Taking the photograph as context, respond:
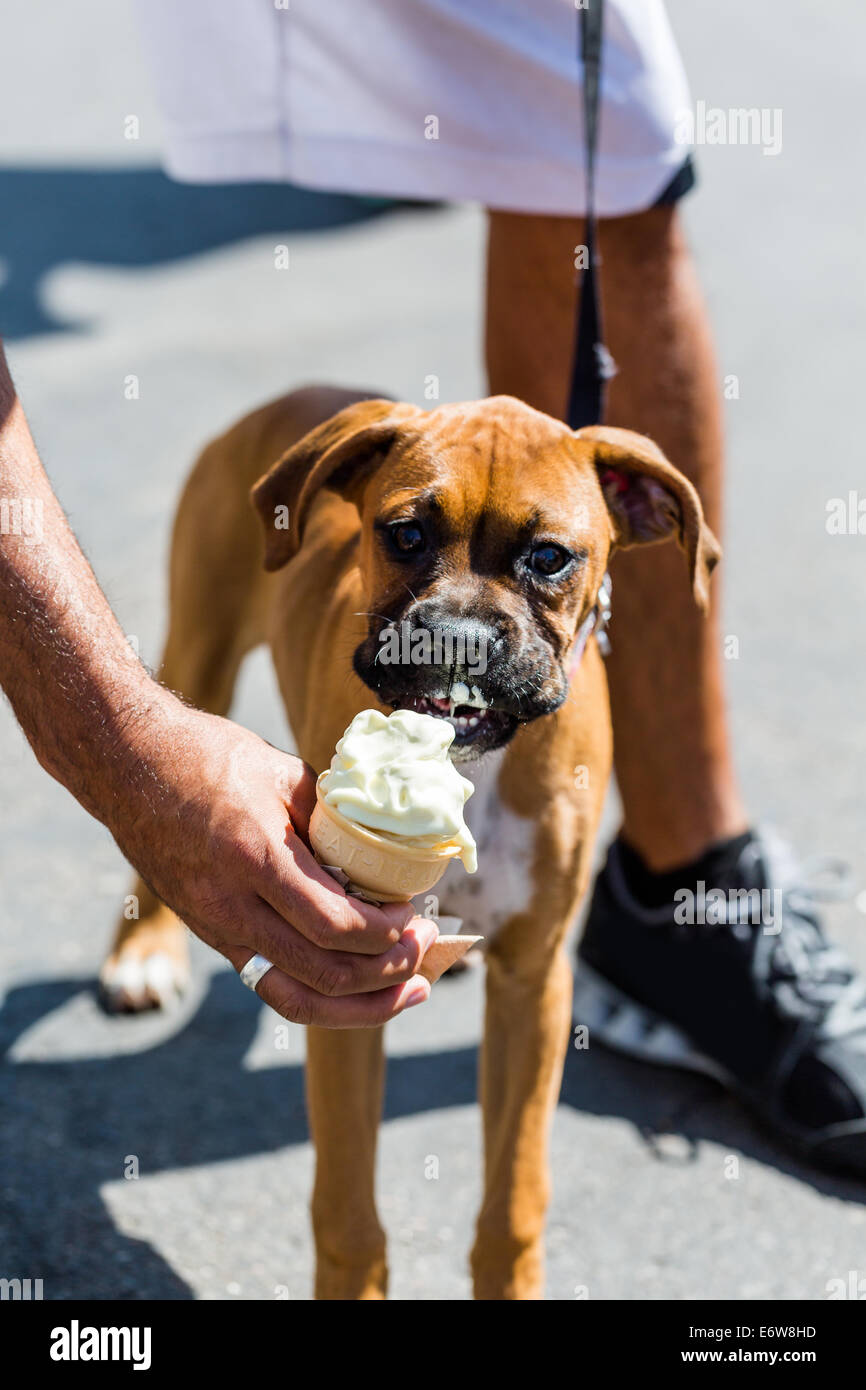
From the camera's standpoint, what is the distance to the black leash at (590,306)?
2801 mm

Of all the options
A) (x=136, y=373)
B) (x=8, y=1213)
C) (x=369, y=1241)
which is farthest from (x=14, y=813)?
(x=136, y=373)

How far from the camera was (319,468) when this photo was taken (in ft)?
8.11

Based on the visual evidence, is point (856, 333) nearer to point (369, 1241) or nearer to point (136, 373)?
point (136, 373)

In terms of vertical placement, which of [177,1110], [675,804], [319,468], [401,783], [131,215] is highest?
[131,215]

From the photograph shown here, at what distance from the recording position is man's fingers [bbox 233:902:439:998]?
2.01 meters

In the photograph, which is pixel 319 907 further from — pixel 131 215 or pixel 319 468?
pixel 131 215

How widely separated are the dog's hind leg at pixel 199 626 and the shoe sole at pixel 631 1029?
2.96ft

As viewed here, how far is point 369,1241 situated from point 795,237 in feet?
21.0

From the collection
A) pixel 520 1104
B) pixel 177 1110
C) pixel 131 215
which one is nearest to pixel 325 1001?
pixel 520 1104

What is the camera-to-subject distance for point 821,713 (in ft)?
15.1

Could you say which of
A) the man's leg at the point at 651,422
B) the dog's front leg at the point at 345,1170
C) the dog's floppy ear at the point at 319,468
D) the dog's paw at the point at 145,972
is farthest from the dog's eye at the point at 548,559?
the dog's paw at the point at 145,972

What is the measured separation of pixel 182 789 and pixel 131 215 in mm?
6295

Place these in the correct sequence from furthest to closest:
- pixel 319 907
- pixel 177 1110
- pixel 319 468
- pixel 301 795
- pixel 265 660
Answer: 1. pixel 265 660
2. pixel 177 1110
3. pixel 319 468
4. pixel 301 795
5. pixel 319 907

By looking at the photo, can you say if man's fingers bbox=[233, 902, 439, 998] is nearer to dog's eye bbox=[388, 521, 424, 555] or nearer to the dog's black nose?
the dog's black nose
